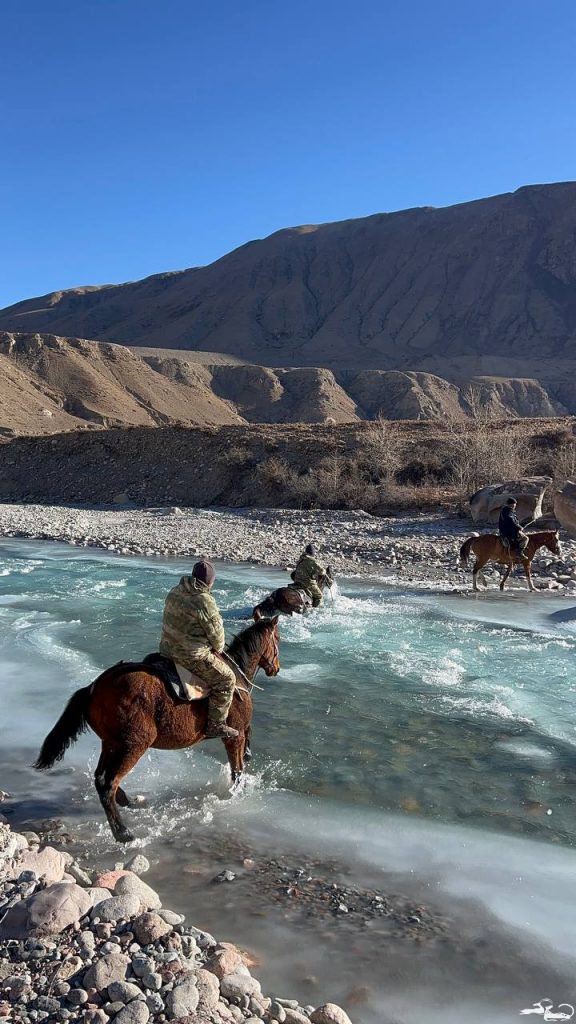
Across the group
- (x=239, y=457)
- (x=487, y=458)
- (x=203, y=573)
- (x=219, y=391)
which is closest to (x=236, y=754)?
(x=203, y=573)

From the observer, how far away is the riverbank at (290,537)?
16.4 m

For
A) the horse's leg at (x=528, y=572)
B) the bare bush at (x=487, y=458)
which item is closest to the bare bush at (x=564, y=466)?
the bare bush at (x=487, y=458)

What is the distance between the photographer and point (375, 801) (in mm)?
5844

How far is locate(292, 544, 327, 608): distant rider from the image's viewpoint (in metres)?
7.43

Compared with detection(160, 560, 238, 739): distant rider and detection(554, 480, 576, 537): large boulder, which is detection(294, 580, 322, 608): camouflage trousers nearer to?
detection(160, 560, 238, 739): distant rider

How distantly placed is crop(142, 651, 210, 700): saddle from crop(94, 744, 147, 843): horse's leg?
1.61 ft

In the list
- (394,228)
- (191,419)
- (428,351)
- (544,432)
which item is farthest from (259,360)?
(544,432)

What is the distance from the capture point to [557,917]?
440 centimetres

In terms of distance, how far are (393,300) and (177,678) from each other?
103987mm

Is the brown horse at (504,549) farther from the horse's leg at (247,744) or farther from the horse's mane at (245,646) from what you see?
the horse's leg at (247,744)

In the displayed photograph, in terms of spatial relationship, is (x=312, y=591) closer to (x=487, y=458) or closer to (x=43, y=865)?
(x=43, y=865)

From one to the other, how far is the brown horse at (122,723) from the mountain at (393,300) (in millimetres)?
73668

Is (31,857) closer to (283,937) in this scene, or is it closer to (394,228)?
(283,937)

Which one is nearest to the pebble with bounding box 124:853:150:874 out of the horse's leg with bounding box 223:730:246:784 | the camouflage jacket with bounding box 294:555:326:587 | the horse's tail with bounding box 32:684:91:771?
the horse's tail with bounding box 32:684:91:771
